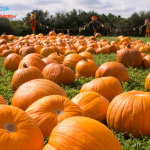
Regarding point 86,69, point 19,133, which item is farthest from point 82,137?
point 86,69

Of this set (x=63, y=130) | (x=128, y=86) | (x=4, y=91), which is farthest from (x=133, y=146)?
(x=4, y=91)

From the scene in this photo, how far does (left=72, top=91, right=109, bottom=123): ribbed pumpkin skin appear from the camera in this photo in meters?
2.89

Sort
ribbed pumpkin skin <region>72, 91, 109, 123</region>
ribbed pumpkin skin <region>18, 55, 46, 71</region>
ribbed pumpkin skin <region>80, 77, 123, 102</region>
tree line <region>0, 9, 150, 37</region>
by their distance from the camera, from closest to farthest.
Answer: ribbed pumpkin skin <region>72, 91, 109, 123</region>
ribbed pumpkin skin <region>80, 77, 123, 102</region>
ribbed pumpkin skin <region>18, 55, 46, 71</region>
tree line <region>0, 9, 150, 37</region>

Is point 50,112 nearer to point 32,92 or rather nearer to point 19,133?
point 19,133

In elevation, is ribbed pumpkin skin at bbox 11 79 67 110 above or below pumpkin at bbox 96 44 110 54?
below

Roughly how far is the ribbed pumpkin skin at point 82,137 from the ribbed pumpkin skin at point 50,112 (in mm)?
433

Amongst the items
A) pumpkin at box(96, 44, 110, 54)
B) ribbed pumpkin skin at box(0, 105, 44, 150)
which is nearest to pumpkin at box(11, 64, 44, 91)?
ribbed pumpkin skin at box(0, 105, 44, 150)

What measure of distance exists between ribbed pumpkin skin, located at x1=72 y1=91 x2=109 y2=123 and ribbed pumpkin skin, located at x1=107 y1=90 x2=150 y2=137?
17cm

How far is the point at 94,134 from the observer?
1.71m

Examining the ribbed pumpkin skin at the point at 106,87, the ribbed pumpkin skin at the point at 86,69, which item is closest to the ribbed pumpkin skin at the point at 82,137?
the ribbed pumpkin skin at the point at 106,87

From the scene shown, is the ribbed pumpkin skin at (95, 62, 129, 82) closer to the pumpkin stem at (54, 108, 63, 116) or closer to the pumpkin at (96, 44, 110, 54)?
the pumpkin stem at (54, 108, 63, 116)

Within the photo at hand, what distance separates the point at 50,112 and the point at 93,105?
2.85ft

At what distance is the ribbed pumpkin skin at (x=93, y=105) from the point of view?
9.48ft

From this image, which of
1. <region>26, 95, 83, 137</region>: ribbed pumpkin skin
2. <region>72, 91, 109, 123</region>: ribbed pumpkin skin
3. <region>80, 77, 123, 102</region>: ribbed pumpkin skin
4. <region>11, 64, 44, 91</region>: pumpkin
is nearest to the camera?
<region>26, 95, 83, 137</region>: ribbed pumpkin skin
